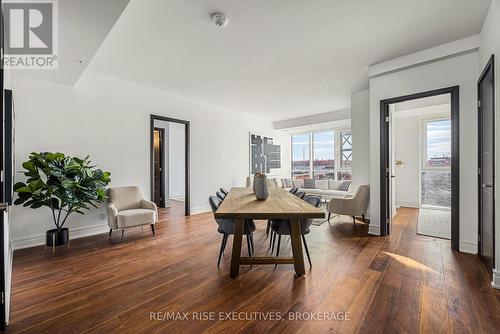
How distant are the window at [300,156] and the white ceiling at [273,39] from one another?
4.19m

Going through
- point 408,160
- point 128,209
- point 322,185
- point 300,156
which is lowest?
point 128,209

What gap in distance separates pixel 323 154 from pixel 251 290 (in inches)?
276

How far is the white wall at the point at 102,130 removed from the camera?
3230 mm

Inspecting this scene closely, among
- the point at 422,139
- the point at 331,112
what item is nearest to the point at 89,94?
the point at 331,112

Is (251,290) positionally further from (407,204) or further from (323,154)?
(323,154)

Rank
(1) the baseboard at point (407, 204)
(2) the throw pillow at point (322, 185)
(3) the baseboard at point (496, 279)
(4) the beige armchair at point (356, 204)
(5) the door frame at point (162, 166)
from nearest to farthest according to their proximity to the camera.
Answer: (3) the baseboard at point (496, 279)
(4) the beige armchair at point (356, 204)
(1) the baseboard at point (407, 204)
(5) the door frame at point (162, 166)
(2) the throw pillow at point (322, 185)

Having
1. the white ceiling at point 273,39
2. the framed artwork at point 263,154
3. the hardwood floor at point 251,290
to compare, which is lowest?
the hardwood floor at point 251,290

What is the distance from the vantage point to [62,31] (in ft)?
7.29

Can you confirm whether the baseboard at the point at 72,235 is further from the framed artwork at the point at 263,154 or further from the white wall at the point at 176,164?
the framed artwork at the point at 263,154

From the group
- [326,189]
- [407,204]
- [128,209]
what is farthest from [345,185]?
[128,209]

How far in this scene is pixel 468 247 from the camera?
293 cm

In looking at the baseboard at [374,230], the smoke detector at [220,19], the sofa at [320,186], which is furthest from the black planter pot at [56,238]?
the baseboard at [374,230]

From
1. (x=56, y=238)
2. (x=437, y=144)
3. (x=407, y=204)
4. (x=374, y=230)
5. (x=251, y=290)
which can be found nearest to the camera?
(x=251, y=290)

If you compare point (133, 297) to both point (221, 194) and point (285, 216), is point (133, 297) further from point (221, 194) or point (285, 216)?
point (221, 194)
